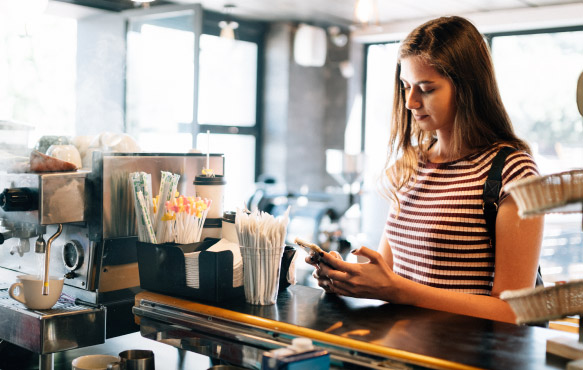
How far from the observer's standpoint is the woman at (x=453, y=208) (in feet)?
4.44

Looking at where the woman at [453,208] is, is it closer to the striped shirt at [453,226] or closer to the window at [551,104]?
the striped shirt at [453,226]

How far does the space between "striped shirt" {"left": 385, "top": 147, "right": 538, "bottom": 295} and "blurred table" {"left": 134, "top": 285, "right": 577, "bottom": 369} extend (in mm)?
194

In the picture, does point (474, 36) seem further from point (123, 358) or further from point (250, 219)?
point (123, 358)

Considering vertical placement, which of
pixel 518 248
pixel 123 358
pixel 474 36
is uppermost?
pixel 474 36

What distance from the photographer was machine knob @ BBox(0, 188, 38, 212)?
5.10 feet

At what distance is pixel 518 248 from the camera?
4.39ft

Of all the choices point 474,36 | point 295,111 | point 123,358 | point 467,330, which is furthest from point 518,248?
point 295,111

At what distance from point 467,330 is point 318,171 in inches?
249

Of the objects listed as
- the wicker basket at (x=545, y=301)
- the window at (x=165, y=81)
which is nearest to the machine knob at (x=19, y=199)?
the wicker basket at (x=545, y=301)

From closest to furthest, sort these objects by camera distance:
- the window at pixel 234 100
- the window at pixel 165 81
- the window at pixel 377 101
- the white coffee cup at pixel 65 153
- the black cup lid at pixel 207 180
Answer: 1. the black cup lid at pixel 207 180
2. the white coffee cup at pixel 65 153
3. the window at pixel 165 81
4. the window at pixel 234 100
5. the window at pixel 377 101

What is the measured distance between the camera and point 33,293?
154 cm

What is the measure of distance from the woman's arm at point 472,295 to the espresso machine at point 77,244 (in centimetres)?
64

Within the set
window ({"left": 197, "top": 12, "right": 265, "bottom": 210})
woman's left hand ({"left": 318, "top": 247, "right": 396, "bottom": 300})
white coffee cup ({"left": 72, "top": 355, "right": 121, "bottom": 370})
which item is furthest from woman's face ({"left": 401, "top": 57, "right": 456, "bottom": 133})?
window ({"left": 197, "top": 12, "right": 265, "bottom": 210})

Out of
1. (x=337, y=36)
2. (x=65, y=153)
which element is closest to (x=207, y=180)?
(x=65, y=153)
